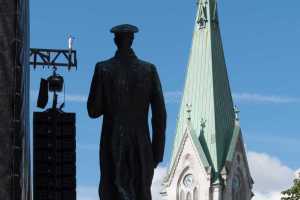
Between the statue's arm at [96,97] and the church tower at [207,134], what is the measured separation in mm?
71504

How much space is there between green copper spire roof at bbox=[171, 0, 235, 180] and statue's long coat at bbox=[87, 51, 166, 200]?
72.0m

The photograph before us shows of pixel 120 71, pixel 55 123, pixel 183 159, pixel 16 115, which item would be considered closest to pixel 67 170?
pixel 55 123

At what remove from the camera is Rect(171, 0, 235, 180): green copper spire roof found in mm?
80375

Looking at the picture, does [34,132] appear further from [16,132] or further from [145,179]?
[145,179]

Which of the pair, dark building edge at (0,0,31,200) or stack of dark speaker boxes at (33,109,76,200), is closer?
stack of dark speaker boxes at (33,109,76,200)

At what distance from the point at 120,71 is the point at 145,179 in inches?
31.3

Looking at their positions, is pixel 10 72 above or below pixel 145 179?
above

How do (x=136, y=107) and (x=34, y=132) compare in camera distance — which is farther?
(x=34, y=132)

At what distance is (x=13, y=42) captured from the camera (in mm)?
17359

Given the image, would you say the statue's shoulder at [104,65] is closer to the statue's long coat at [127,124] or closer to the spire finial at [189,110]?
the statue's long coat at [127,124]

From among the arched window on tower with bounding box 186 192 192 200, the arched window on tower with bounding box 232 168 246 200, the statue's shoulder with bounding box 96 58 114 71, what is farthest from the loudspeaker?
the arched window on tower with bounding box 232 168 246 200

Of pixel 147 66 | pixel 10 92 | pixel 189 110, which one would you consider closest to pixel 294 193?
pixel 10 92

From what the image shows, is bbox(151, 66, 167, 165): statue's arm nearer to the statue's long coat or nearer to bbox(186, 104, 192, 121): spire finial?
the statue's long coat

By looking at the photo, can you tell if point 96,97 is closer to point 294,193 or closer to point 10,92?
point 10,92
